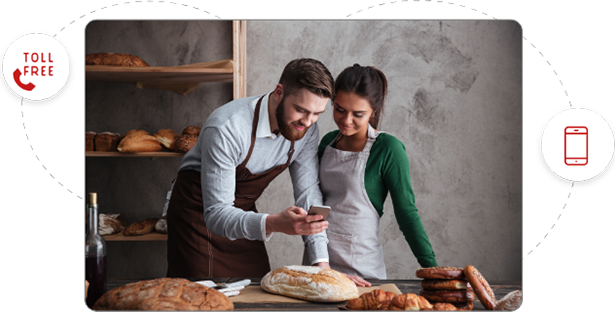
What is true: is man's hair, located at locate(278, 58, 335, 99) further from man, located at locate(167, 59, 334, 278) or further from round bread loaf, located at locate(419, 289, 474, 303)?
round bread loaf, located at locate(419, 289, 474, 303)

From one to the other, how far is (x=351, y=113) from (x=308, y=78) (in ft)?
0.62

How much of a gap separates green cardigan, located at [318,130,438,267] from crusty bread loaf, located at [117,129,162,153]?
0.66 metres

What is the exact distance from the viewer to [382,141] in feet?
5.02

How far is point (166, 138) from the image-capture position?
1.72 meters

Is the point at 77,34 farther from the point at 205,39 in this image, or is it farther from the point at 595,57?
the point at 595,57

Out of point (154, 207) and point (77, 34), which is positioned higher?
point (77, 34)

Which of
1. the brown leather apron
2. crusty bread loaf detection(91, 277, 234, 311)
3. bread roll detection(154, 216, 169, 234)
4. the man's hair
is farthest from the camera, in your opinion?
bread roll detection(154, 216, 169, 234)

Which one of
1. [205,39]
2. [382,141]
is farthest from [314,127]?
[205,39]

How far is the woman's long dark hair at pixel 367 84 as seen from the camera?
1.51 metres

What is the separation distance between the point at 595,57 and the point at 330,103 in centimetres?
76

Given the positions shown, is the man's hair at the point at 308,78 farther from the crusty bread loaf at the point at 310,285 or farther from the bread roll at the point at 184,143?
the crusty bread loaf at the point at 310,285

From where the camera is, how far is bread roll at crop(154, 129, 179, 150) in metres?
1.72

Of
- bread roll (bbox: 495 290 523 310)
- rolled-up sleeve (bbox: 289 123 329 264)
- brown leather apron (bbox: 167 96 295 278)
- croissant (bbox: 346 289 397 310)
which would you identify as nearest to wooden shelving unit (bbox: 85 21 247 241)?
brown leather apron (bbox: 167 96 295 278)

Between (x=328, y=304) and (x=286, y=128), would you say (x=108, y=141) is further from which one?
(x=328, y=304)
